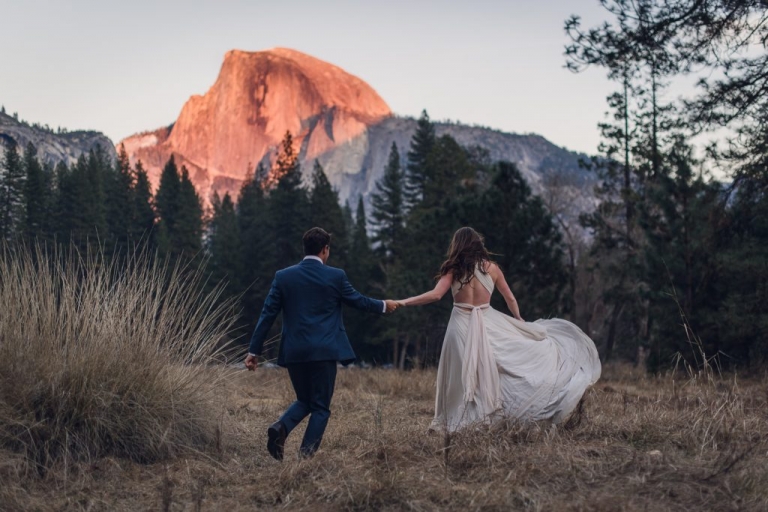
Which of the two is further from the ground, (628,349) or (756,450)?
(756,450)

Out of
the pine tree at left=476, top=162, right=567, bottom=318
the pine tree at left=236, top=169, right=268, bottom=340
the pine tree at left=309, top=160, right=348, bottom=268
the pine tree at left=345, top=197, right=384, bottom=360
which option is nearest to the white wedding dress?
the pine tree at left=476, top=162, right=567, bottom=318

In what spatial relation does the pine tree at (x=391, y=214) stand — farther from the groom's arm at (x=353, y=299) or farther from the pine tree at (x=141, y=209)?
the groom's arm at (x=353, y=299)

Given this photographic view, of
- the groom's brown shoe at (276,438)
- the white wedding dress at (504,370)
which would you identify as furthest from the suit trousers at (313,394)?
the white wedding dress at (504,370)

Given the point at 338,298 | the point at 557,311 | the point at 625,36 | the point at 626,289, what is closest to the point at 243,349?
the point at 338,298

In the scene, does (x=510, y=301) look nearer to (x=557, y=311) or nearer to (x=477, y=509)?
(x=477, y=509)

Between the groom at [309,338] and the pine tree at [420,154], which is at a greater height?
the pine tree at [420,154]

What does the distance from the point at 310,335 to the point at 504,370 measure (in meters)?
1.74

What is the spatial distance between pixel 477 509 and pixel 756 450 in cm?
236

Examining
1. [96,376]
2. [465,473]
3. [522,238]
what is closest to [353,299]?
[465,473]

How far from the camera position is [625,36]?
34.3 feet

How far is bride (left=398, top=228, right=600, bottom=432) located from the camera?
6480mm

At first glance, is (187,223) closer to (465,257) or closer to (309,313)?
(465,257)

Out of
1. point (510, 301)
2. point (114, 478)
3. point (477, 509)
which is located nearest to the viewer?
point (477, 509)

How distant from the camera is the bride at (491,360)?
6480 millimetres
